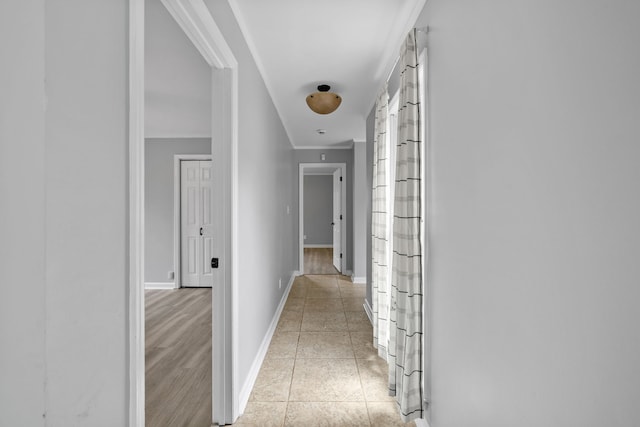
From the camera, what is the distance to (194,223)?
18.0 feet

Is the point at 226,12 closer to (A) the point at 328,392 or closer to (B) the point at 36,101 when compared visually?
(B) the point at 36,101

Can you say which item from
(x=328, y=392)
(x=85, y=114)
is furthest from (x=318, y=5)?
(x=328, y=392)

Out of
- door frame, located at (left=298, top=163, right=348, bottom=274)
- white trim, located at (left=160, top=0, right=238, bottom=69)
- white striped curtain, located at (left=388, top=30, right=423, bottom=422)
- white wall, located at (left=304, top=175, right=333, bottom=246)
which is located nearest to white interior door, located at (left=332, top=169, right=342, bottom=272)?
door frame, located at (left=298, top=163, right=348, bottom=274)

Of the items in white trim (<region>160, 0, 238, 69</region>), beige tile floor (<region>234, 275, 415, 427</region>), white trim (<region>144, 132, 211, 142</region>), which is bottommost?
beige tile floor (<region>234, 275, 415, 427</region>)

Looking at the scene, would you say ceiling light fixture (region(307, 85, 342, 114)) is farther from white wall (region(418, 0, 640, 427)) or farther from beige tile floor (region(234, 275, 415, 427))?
beige tile floor (region(234, 275, 415, 427))

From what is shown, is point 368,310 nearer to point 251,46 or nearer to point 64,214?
point 251,46

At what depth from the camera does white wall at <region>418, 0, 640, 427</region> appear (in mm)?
661

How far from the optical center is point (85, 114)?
757mm

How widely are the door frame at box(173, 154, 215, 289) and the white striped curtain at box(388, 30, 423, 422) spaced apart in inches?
165

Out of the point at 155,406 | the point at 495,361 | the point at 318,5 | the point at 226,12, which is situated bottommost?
the point at 155,406

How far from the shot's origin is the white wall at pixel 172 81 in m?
2.25

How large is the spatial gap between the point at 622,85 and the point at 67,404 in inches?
51.9

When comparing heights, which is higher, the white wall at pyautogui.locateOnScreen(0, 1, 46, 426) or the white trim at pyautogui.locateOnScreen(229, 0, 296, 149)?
the white trim at pyautogui.locateOnScreen(229, 0, 296, 149)

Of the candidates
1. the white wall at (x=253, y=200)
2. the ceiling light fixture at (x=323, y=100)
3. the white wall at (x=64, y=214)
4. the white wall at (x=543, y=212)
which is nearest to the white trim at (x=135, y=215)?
the white wall at (x=64, y=214)
